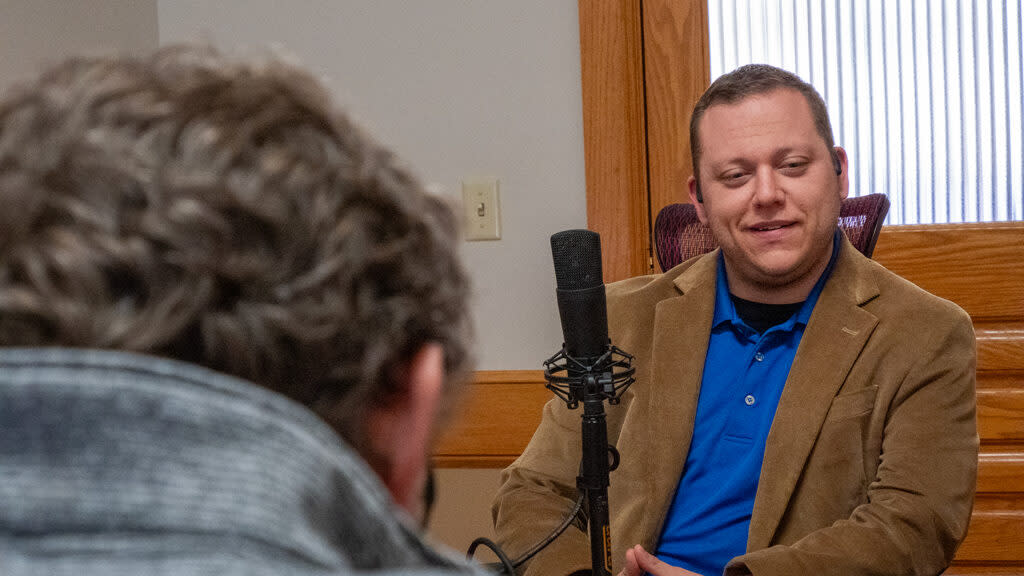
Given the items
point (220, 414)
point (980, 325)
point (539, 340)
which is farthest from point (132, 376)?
point (980, 325)

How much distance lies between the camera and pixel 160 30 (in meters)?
2.63

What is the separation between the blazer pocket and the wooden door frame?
0.97 meters

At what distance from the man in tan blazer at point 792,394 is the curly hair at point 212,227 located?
106 cm

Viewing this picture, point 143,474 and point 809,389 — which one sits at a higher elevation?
point 143,474

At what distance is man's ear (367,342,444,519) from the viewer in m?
0.49

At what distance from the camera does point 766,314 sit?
1656mm

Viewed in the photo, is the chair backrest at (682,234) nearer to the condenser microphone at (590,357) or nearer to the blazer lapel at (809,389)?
the blazer lapel at (809,389)

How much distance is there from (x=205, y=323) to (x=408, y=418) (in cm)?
13

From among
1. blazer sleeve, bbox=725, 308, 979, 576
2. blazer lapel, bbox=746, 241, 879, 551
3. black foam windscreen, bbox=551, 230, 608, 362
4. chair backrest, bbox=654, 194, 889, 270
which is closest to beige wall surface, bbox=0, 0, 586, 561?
chair backrest, bbox=654, 194, 889, 270

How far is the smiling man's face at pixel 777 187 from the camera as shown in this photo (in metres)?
1.58

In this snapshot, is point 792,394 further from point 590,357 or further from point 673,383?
point 590,357

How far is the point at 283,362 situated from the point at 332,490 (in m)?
0.07

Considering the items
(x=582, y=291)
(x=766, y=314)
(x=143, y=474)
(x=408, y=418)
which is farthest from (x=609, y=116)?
(x=143, y=474)

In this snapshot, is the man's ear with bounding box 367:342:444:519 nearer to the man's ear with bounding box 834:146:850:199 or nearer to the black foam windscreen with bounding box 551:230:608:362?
the black foam windscreen with bounding box 551:230:608:362
